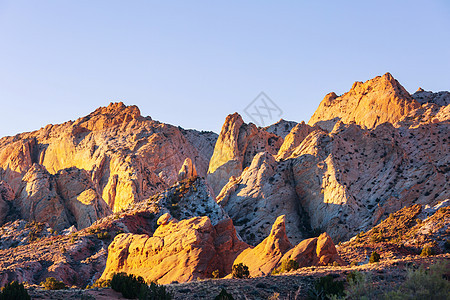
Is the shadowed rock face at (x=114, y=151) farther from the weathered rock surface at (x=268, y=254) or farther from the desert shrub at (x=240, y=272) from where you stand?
the desert shrub at (x=240, y=272)

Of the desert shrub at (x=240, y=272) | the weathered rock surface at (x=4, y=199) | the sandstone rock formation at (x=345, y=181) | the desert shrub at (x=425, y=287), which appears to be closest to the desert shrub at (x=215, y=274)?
the desert shrub at (x=240, y=272)

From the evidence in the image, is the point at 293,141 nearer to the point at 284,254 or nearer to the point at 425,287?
the point at 284,254

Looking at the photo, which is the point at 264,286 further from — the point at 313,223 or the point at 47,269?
the point at 313,223

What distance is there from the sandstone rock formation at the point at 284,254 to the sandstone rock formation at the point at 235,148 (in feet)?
175

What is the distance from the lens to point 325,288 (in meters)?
31.8

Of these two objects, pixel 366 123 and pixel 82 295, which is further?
pixel 366 123

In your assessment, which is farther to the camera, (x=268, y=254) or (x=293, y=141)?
(x=293, y=141)

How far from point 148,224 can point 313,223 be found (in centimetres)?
1913

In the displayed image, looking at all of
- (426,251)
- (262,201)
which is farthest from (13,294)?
(262,201)

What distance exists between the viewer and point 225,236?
171 feet

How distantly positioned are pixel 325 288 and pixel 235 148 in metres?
75.2

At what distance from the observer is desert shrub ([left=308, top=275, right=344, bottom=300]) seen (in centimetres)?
3116

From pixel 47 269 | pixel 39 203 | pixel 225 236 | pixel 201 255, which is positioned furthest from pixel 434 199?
pixel 39 203

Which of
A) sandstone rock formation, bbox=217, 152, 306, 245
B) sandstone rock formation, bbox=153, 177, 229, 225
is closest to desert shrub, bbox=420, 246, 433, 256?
sandstone rock formation, bbox=217, 152, 306, 245
